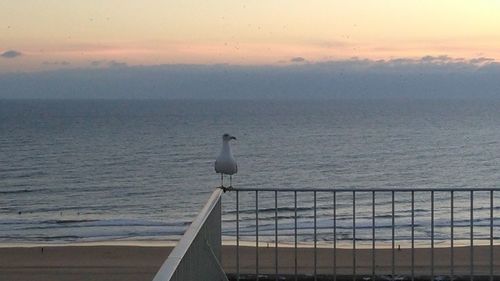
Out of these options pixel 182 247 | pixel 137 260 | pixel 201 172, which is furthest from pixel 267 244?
pixel 201 172

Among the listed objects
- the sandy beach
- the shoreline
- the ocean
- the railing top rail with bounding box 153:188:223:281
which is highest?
the ocean

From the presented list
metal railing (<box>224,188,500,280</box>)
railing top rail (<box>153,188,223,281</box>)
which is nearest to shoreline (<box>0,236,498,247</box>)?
metal railing (<box>224,188,500,280</box>)

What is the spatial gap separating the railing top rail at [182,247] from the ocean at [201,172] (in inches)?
652

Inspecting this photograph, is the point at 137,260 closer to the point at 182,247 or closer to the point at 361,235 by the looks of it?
the point at 361,235

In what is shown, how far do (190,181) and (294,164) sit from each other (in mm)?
10226

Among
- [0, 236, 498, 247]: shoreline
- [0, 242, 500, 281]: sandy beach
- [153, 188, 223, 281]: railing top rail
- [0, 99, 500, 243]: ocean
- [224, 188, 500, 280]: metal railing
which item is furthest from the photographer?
[0, 99, 500, 243]: ocean

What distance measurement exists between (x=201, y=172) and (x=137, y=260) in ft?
80.0

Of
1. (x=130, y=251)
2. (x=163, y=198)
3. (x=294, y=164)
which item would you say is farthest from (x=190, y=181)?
(x=130, y=251)

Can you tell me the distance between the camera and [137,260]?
17.2 m

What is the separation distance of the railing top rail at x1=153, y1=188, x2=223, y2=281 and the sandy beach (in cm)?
973

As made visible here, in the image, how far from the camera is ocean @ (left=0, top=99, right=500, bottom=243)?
24.6 m

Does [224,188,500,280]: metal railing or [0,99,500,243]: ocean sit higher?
[0,99,500,243]: ocean

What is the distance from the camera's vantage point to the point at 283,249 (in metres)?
18.3

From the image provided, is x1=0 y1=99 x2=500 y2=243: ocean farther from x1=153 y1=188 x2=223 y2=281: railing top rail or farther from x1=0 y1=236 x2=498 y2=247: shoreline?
x1=153 y1=188 x2=223 y2=281: railing top rail
